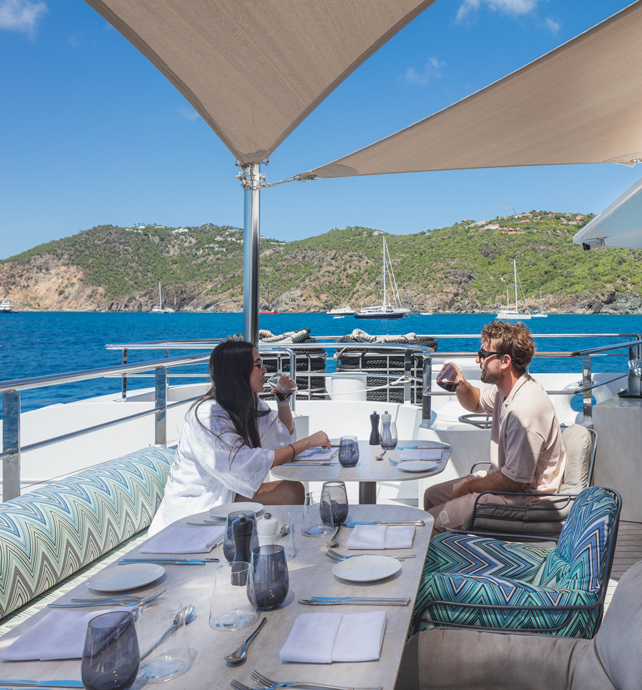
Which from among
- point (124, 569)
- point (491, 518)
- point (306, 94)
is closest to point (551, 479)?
point (491, 518)

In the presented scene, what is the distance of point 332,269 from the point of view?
66.0 m

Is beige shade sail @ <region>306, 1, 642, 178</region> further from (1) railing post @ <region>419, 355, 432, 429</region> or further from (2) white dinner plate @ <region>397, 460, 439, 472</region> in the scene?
(2) white dinner plate @ <region>397, 460, 439, 472</region>

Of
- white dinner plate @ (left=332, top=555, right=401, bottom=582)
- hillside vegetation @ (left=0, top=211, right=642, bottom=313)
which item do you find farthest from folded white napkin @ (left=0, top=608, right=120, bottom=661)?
hillside vegetation @ (left=0, top=211, right=642, bottom=313)

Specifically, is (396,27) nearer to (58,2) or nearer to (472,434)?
(472,434)

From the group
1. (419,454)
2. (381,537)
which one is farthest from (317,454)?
(381,537)

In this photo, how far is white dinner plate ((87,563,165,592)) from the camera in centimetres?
130

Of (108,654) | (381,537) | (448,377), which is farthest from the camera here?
(448,377)

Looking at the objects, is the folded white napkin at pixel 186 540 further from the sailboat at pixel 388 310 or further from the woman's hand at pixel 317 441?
the sailboat at pixel 388 310

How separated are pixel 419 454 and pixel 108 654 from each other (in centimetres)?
195

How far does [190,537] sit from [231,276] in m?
68.0

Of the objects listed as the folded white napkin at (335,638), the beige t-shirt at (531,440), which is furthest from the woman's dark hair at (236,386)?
the folded white napkin at (335,638)

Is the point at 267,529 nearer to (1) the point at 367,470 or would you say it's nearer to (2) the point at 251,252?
(1) the point at 367,470

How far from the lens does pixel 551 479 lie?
2.55 metres

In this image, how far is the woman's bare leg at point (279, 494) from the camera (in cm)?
261
